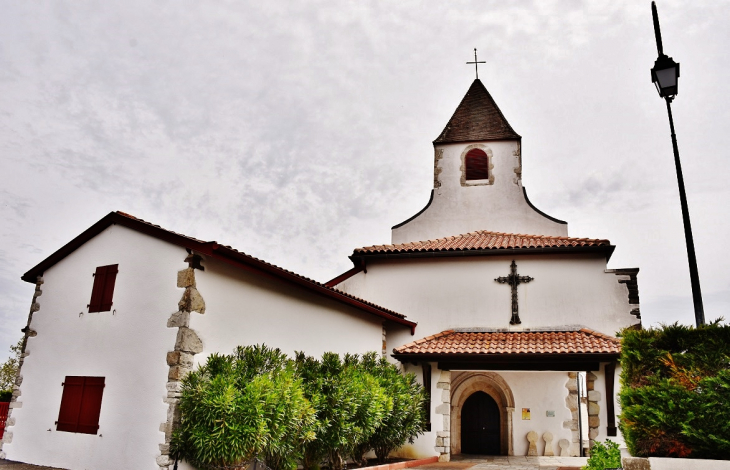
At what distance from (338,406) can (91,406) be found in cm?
352

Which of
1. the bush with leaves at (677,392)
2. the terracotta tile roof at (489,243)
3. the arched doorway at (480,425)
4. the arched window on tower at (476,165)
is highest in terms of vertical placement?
the arched window on tower at (476,165)

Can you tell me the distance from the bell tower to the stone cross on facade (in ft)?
9.68

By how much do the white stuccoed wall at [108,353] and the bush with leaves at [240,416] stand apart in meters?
0.42

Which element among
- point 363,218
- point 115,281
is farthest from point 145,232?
point 363,218

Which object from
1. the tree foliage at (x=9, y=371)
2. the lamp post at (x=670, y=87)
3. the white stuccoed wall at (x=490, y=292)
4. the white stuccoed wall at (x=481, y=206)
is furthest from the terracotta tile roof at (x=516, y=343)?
the tree foliage at (x=9, y=371)

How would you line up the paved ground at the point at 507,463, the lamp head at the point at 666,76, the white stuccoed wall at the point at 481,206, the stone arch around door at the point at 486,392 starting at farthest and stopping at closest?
the white stuccoed wall at the point at 481,206 < the stone arch around door at the point at 486,392 < the paved ground at the point at 507,463 < the lamp head at the point at 666,76

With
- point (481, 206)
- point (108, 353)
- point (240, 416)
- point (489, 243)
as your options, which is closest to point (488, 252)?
point (489, 243)

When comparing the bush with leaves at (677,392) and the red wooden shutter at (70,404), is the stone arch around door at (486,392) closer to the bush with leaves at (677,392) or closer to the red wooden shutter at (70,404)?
the bush with leaves at (677,392)

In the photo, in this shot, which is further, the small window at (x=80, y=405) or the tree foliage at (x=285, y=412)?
the small window at (x=80, y=405)

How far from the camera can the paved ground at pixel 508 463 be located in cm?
978

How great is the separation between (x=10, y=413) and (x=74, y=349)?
5.58 feet

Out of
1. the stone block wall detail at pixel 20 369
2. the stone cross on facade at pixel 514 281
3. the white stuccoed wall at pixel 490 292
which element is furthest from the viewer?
the stone cross on facade at pixel 514 281

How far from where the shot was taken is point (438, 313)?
523 inches

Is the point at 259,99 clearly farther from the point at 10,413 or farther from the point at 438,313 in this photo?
the point at 10,413
